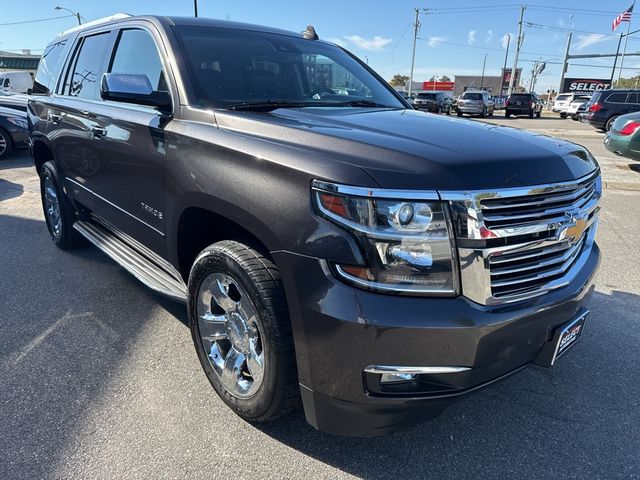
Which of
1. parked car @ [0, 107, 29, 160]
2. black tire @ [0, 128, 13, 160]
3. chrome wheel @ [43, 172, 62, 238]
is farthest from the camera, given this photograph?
black tire @ [0, 128, 13, 160]

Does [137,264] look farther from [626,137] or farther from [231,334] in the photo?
[626,137]

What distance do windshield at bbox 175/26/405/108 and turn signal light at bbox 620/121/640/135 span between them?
26.5 feet

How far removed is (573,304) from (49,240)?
5288 millimetres

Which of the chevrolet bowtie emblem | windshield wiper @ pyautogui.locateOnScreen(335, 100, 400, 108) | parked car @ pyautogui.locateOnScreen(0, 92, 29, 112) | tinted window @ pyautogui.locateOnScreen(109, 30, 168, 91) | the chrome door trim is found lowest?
the chrome door trim

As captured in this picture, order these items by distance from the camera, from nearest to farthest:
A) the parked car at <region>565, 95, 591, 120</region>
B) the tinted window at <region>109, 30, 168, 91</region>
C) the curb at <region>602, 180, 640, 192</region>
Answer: the tinted window at <region>109, 30, 168, 91</region>, the curb at <region>602, 180, 640, 192</region>, the parked car at <region>565, 95, 591, 120</region>

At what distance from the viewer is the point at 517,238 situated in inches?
Result: 71.8

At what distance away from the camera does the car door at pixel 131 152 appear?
2764mm

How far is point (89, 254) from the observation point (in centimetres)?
487

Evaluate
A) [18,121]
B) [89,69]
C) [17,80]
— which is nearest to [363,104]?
[89,69]

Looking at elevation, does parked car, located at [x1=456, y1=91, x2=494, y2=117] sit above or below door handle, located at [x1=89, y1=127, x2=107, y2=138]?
below

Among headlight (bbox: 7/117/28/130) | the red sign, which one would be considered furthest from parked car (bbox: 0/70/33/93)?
the red sign

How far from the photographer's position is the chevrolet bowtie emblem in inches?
78.5

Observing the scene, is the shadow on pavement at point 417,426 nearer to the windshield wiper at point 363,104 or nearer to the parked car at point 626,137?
the windshield wiper at point 363,104

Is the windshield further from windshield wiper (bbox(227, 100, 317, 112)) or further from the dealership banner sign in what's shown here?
the dealership banner sign
